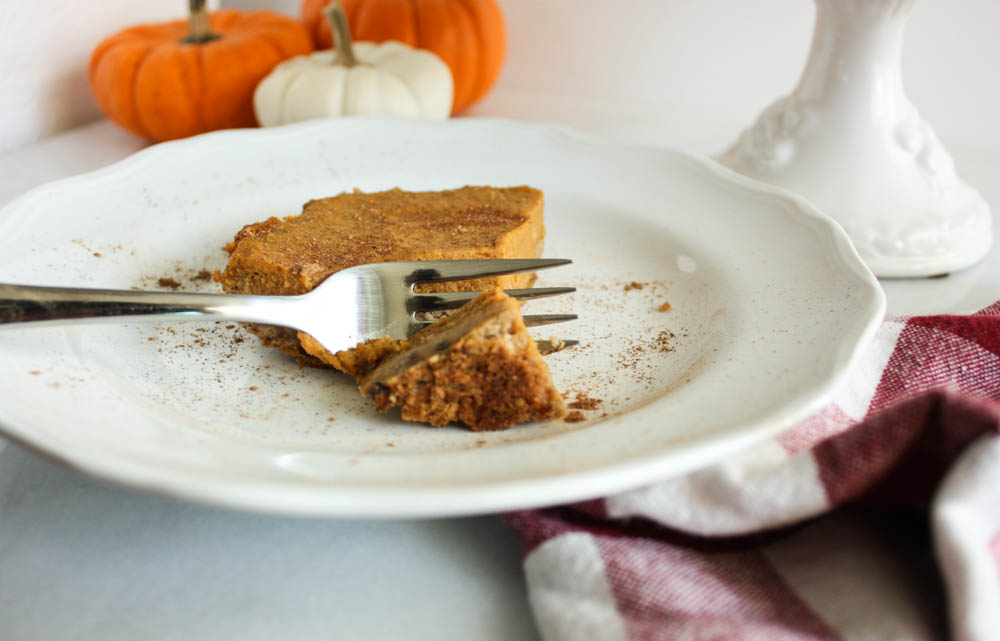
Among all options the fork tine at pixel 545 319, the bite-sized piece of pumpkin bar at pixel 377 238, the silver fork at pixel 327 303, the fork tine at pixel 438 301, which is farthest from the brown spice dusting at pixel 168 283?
the fork tine at pixel 545 319

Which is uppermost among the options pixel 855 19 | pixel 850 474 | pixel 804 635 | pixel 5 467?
pixel 855 19

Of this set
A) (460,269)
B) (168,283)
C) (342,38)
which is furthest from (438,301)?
(342,38)

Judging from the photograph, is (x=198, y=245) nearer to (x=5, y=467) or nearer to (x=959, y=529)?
(x=5, y=467)

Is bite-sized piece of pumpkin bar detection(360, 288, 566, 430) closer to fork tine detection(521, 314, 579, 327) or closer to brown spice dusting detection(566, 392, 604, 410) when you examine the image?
brown spice dusting detection(566, 392, 604, 410)

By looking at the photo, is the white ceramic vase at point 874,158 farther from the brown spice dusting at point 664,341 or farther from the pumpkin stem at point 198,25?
the pumpkin stem at point 198,25

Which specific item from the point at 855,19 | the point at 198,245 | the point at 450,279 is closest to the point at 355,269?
the point at 450,279

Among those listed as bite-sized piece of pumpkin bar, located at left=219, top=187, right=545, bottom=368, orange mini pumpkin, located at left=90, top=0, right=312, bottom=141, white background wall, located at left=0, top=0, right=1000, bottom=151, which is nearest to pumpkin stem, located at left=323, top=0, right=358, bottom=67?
orange mini pumpkin, located at left=90, top=0, right=312, bottom=141

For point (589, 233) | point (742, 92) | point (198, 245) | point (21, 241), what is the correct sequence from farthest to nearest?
point (742, 92) → point (589, 233) → point (198, 245) → point (21, 241)
